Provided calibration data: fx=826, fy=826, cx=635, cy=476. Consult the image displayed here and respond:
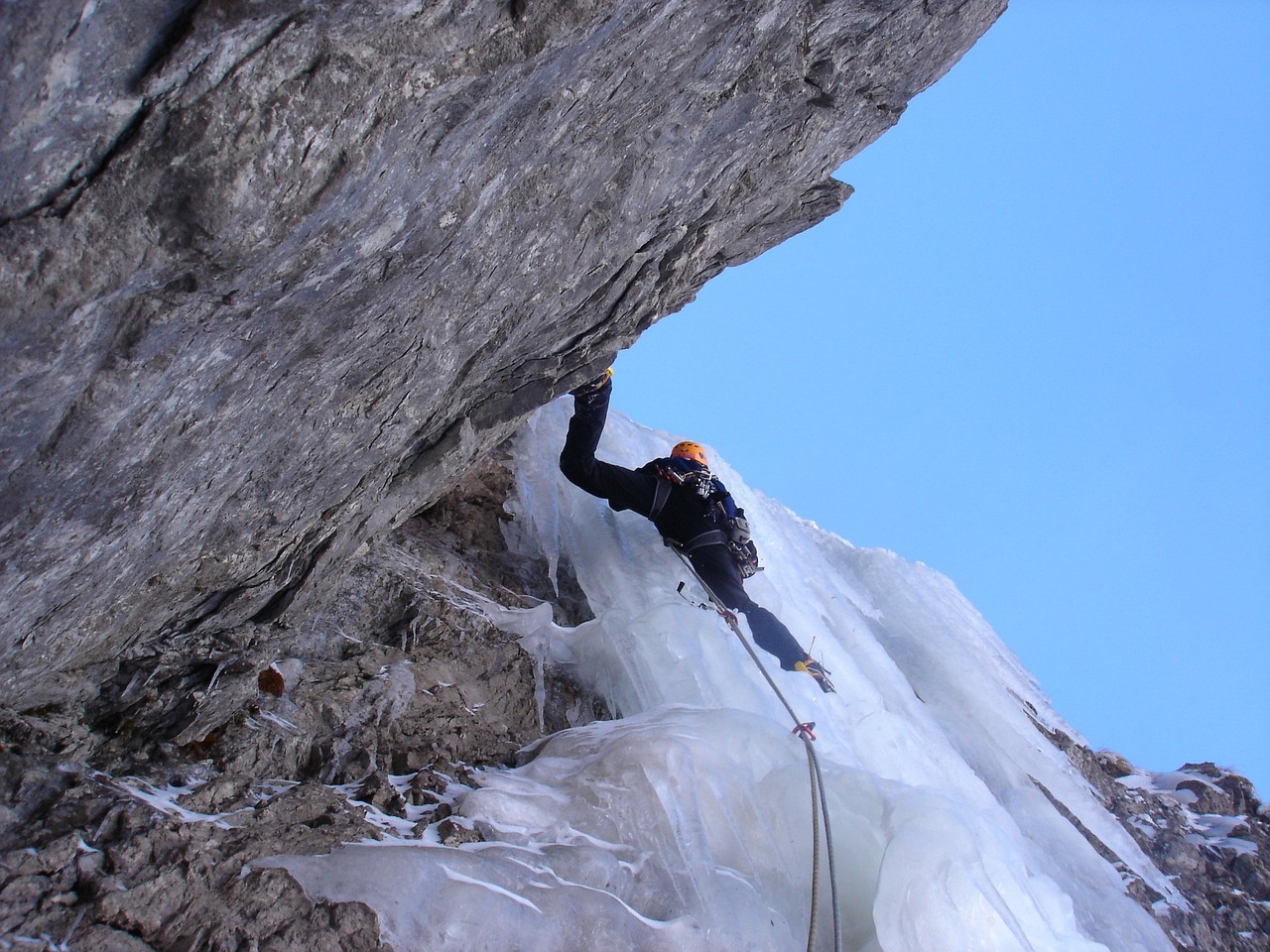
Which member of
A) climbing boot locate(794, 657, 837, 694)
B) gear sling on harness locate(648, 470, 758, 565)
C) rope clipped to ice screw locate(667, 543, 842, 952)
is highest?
gear sling on harness locate(648, 470, 758, 565)

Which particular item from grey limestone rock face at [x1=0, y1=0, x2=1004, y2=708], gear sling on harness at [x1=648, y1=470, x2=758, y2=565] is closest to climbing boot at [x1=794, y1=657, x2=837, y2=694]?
gear sling on harness at [x1=648, y1=470, x2=758, y2=565]

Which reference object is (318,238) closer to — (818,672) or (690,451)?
(818,672)

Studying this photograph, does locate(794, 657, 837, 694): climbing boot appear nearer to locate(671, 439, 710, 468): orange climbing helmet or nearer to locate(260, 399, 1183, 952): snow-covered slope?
locate(260, 399, 1183, 952): snow-covered slope

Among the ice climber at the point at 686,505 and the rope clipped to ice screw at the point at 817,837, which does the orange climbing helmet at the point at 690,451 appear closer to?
the ice climber at the point at 686,505

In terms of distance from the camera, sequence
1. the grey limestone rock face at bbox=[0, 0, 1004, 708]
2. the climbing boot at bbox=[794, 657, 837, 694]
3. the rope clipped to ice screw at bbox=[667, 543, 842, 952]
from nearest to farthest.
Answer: the grey limestone rock face at bbox=[0, 0, 1004, 708] → the rope clipped to ice screw at bbox=[667, 543, 842, 952] → the climbing boot at bbox=[794, 657, 837, 694]

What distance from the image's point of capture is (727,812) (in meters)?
3.04

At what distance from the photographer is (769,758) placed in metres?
3.30

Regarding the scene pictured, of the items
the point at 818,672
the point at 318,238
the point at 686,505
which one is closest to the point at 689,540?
the point at 686,505

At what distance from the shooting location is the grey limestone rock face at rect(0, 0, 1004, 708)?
1.41 meters

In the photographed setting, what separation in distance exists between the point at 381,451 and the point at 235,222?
1386 millimetres

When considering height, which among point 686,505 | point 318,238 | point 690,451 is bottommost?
point 318,238

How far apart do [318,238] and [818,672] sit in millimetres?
3828

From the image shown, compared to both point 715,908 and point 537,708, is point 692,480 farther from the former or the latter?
point 715,908

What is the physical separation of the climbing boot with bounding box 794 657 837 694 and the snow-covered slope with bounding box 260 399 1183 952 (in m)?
0.07
